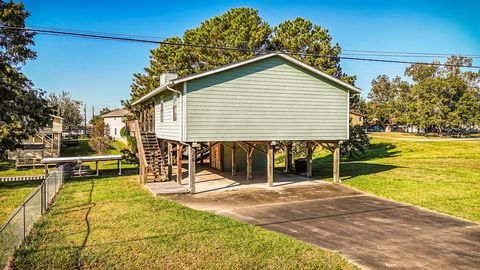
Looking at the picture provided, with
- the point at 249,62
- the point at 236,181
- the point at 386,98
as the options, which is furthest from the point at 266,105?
the point at 386,98

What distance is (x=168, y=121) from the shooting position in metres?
18.0

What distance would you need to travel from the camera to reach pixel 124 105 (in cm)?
3947

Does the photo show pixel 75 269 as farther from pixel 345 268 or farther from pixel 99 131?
pixel 99 131

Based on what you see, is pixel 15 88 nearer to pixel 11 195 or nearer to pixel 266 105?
pixel 11 195

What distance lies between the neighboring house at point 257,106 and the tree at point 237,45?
14.7 m

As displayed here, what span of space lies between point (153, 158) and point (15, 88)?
Answer: 28.7ft

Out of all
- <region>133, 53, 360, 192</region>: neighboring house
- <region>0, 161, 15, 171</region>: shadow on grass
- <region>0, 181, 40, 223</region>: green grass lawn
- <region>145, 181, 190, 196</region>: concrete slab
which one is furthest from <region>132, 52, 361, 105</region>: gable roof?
<region>0, 161, 15, 171</region>: shadow on grass

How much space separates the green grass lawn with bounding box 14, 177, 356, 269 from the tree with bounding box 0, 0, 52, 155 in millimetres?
10069

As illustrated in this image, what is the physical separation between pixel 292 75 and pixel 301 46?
17.5 metres

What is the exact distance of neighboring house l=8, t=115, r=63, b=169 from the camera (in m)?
32.2

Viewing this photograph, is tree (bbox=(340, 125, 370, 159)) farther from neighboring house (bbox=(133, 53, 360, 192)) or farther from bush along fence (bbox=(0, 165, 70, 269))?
bush along fence (bbox=(0, 165, 70, 269))

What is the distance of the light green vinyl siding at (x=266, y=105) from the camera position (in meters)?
15.4

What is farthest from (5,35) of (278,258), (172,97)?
(278,258)

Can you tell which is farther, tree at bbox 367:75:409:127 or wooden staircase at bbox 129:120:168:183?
tree at bbox 367:75:409:127
